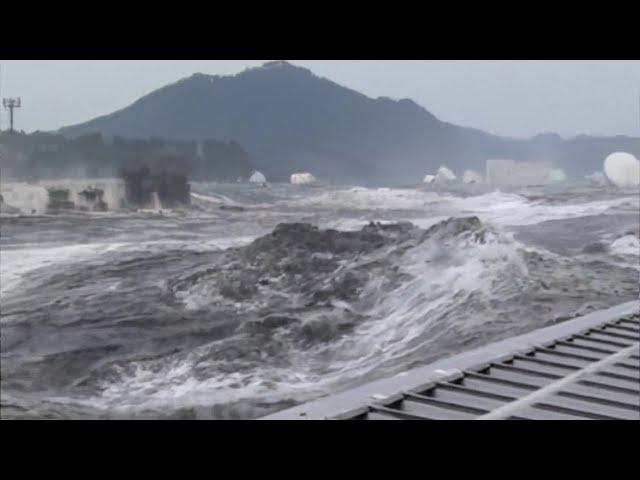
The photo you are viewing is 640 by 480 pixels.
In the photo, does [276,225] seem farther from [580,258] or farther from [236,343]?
[580,258]

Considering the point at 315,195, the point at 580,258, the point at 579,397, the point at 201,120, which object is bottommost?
the point at 579,397

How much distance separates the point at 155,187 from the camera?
2.97m

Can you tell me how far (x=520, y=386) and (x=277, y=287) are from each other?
93 centimetres

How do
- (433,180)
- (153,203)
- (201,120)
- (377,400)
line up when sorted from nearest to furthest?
(377,400), (153,203), (201,120), (433,180)

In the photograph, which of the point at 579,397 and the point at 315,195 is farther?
the point at 315,195

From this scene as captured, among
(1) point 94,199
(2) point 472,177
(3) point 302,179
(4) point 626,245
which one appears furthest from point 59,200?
(4) point 626,245

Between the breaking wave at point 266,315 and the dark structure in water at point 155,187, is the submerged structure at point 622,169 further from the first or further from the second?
the dark structure in water at point 155,187

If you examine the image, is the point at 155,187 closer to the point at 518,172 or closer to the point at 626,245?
the point at 518,172

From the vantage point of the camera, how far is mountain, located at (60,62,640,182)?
2.98 metres

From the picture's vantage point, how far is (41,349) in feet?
8.52

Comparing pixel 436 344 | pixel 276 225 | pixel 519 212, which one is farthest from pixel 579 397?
pixel 276 225

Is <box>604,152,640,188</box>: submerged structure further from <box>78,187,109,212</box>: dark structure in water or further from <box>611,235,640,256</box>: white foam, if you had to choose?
<box>78,187,109,212</box>: dark structure in water

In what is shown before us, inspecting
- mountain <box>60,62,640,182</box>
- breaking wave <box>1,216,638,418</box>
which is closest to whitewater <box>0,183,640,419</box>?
breaking wave <box>1,216,638,418</box>
